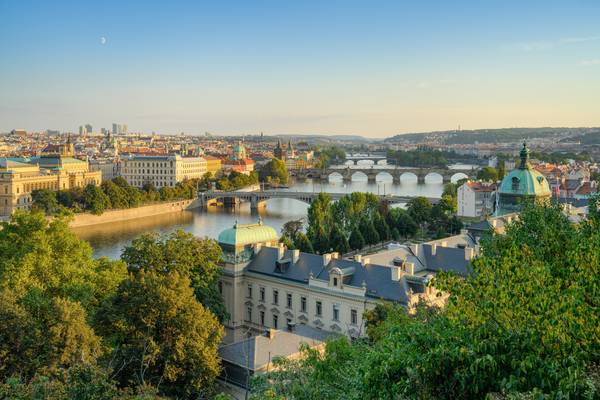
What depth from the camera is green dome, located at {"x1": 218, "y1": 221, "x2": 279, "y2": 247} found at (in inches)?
926

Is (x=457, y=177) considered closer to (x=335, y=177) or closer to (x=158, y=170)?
(x=335, y=177)

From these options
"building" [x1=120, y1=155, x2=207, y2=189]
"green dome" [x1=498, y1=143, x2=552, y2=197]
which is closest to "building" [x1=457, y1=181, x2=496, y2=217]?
"green dome" [x1=498, y1=143, x2=552, y2=197]

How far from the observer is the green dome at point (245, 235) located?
2352cm

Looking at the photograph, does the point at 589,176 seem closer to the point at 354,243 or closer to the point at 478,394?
the point at 354,243

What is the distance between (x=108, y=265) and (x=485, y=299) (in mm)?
16611

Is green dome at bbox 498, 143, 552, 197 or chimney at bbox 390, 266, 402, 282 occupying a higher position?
green dome at bbox 498, 143, 552, 197

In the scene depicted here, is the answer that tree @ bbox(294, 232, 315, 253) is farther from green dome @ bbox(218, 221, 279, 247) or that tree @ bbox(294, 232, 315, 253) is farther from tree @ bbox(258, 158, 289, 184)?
tree @ bbox(258, 158, 289, 184)

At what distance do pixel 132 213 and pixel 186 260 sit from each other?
4223 cm

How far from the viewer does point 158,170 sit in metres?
93.0

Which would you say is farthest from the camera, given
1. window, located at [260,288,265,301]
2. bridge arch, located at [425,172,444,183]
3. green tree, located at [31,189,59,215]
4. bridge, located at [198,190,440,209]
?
bridge arch, located at [425,172,444,183]

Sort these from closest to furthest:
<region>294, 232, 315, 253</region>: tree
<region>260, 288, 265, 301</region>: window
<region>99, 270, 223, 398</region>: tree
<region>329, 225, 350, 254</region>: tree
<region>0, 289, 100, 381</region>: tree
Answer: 1. <region>0, 289, 100, 381</region>: tree
2. <region>99, 270, 223, 398</region>: tree
3. <region>260, 288, 265, 301</region>: window
4. <region>294, 232, 315, 253</region>: tree
5. <region>329, 225, 350, 254</region>: tree

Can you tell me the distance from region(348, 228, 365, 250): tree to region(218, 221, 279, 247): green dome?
11.6 meters

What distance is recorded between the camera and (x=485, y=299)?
6547mm

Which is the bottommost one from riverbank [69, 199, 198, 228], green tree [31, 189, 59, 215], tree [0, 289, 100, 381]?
riverbank [69, 199, 198, 228]
